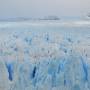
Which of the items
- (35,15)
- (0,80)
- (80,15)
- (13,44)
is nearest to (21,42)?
(13,44)

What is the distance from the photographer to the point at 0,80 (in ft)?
2.05

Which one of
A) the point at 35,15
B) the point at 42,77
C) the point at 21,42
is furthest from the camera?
the point at 35,15

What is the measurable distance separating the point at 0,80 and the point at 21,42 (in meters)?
0.15

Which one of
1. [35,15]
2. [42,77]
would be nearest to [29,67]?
[42,77]

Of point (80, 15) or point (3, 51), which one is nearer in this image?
point (3, 51)

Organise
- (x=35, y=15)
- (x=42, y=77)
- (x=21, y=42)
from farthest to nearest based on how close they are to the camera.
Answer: (x=35, y=15) → (x=21, y=42) → (x=42, y=77)

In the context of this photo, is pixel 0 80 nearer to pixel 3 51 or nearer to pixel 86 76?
pixel 3 51

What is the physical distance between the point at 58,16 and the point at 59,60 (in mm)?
836

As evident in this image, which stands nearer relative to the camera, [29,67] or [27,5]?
[29,67]

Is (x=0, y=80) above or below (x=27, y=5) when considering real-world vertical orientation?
below

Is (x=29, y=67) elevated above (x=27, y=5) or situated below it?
below

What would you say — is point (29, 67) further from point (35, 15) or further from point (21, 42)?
point (35, 15)

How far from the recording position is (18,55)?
0.63 meters

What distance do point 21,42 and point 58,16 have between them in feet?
2.40
